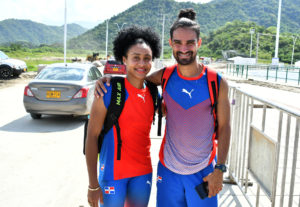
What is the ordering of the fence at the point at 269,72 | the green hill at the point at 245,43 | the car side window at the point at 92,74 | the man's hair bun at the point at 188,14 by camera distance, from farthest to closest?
the green hill at the point at 245,43 < the fence at the point at 269,72 < the car side window at the point at 92,74 < the man's hair bun at the point at 188,14

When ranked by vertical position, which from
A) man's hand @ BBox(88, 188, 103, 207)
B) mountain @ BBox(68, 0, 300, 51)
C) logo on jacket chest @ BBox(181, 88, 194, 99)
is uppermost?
mountain @ BBox(68, 0, 300, 51)

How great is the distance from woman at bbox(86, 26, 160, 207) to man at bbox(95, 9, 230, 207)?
170mm

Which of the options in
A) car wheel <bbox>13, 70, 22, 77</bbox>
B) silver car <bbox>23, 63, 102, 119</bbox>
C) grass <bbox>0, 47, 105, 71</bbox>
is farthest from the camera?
grass <bbox>0, 47, 105, 71</bbox>

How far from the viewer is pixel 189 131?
7.95ft

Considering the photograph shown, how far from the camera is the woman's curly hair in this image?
2.65m

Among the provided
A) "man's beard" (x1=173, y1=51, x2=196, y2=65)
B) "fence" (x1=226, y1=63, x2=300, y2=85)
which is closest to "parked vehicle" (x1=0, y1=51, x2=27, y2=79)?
"fence" (x1=226, y1=63, x2=300, y2=85)

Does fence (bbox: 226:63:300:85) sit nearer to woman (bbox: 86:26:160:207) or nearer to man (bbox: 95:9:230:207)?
man (bbox: 95:9:230:207)

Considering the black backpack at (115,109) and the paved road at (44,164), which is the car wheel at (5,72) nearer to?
the paved road at (44,164)

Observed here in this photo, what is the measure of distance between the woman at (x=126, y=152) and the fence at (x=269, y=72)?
23.2 m

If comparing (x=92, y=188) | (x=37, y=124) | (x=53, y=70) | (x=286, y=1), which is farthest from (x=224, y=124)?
(x=286, y=1)

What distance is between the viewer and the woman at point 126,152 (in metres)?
2.36

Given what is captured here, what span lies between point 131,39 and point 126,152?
0.92 metres

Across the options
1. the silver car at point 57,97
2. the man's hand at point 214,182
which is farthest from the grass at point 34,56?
the man's hand at point 214,182

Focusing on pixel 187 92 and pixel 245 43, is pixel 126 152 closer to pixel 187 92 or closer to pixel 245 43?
pixel 187 92
